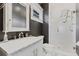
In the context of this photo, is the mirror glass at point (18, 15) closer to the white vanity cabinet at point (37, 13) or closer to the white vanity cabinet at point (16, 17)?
the white vanity cabinet at point (16, 17)

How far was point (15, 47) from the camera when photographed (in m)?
1.08

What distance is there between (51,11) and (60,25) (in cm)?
23

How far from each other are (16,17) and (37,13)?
34cm

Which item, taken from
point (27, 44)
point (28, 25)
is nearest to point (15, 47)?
point (27, 44)

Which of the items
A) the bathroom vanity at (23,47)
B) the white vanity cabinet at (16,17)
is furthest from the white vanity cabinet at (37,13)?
the bathroom vanity at (23,47)

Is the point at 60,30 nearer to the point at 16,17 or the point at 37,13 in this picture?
the point at 37,13

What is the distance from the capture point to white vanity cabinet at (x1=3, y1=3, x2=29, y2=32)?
113cm

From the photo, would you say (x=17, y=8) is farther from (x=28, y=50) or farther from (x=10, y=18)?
(x=28, y=50)

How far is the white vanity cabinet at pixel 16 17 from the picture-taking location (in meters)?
1.13

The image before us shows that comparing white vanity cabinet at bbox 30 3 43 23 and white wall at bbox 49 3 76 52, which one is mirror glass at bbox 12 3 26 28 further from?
white wall at bbox 49 3 76 52

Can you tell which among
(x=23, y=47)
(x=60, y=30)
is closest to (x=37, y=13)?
(x=60, y=30)

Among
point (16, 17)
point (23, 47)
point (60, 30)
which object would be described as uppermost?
point (16, 17)

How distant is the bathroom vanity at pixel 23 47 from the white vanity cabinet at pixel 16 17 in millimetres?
153

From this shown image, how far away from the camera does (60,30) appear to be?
57.2 inches
